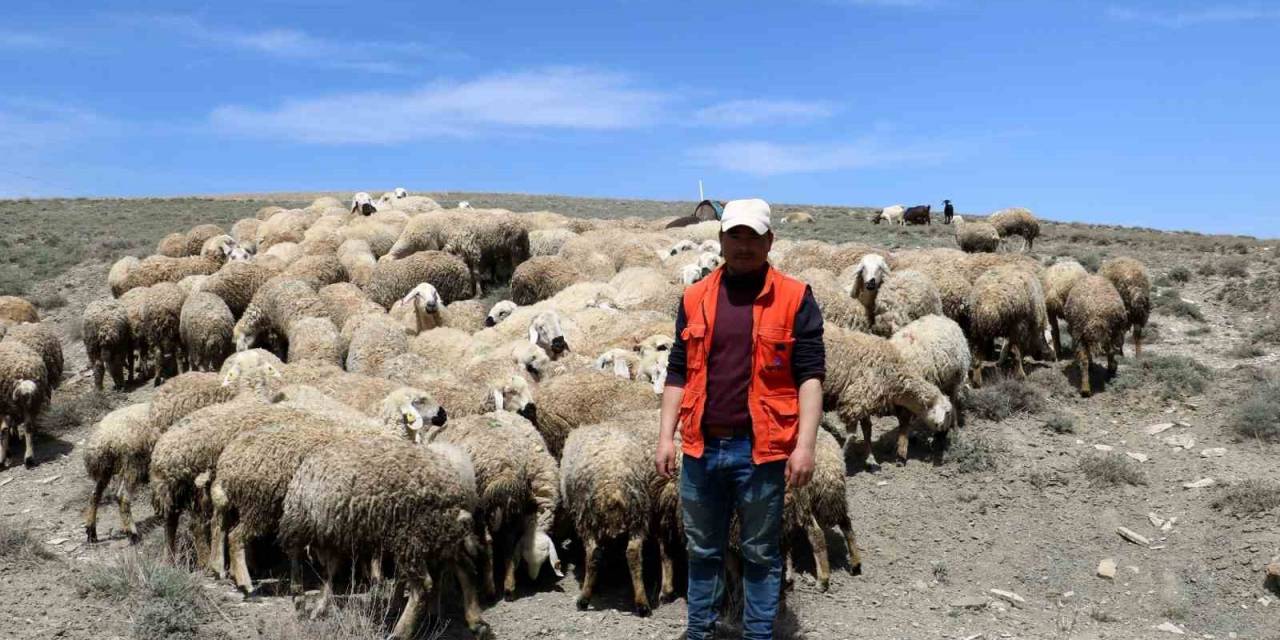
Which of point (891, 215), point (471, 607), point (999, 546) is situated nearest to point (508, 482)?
point (471, 607)

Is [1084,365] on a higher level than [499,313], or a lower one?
lower

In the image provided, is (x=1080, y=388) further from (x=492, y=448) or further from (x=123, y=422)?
(x=123, y=422)

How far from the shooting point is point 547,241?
736 inches

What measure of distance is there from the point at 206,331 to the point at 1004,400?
34.5 ft

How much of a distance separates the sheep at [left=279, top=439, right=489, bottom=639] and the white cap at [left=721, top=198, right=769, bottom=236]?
8.92 feet

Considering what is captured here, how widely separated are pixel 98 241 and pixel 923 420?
86.3 feet

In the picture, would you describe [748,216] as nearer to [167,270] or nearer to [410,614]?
[410,614]

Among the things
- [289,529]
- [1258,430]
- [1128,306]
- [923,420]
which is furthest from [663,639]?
[1128,306]

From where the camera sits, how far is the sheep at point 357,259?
632 inches

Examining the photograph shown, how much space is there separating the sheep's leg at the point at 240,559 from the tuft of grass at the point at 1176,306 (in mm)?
14594

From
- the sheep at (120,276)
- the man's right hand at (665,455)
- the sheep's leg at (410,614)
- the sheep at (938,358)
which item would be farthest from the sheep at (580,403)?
the sheep at (120,276)

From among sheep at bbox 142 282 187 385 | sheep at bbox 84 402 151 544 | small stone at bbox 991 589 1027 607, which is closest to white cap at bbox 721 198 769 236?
small stone at bbox 991 589 1027 607

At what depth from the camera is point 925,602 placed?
22.7 feet

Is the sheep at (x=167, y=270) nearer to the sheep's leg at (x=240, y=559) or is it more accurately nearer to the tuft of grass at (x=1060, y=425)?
the sheep's leg at (x=240, y=559)
